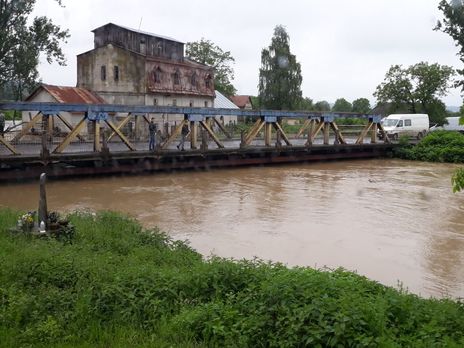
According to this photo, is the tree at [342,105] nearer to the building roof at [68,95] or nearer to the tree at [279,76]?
the tree at [279,76]

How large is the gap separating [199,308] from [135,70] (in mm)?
38223

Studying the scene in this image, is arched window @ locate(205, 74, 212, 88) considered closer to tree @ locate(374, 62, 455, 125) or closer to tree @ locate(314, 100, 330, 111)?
tree @ locate(374, 62, 455, 125)

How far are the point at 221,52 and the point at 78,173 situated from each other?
4335 cm

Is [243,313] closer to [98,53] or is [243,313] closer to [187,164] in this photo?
[187,164]

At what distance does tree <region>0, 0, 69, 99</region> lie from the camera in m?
26.7

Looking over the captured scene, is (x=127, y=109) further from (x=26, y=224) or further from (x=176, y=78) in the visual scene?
(x=176, y=78)

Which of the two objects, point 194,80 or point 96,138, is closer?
point 96,138

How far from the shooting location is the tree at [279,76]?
5394 cm

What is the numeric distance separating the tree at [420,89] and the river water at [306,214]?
90.2 ft

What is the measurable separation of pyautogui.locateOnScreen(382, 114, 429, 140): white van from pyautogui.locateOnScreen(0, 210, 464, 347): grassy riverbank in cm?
3258

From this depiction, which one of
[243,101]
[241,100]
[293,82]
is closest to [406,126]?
[293,82]

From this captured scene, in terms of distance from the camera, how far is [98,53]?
139 ft

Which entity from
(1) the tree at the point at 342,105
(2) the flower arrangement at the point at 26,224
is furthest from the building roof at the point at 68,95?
(1) the tree at the point at 342,105

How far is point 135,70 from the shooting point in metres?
41.2
